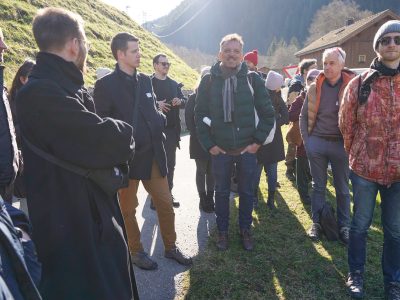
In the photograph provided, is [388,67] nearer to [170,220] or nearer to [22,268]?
[170,220]

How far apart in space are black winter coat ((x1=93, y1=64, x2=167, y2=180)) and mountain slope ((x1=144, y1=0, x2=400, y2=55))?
118384 millimetres

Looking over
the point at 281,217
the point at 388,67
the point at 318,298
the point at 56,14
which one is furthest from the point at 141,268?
the point at 388,67

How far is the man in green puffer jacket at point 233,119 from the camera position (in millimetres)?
3871

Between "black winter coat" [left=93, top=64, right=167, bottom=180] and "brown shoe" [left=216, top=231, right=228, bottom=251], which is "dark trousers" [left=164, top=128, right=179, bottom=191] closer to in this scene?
"brown shoe" [left=216, top=231, right=228, bottom=251]

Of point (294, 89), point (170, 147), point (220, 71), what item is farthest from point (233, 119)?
point (294, 89)

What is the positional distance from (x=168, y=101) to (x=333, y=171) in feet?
8.53

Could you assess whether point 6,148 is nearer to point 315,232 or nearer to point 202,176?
point 202,176

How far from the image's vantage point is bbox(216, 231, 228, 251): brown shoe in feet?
13.4

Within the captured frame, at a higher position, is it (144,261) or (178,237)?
(144,261)

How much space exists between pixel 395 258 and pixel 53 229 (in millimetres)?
2772

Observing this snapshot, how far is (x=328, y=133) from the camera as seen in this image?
4.14 metres

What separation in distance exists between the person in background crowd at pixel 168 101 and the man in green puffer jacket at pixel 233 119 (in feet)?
4.72

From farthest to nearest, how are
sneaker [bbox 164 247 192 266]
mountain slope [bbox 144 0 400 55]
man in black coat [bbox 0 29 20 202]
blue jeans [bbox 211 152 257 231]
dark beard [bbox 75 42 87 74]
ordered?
mountain slope [bbox 144 0 400 55] → blue jeans [bbox 211 152 257 231] → sneaker [bbox 164 247 192 266] → man in black coat [bbox 0 29 20 202] → dark beard [bbox 75 42 87 74]

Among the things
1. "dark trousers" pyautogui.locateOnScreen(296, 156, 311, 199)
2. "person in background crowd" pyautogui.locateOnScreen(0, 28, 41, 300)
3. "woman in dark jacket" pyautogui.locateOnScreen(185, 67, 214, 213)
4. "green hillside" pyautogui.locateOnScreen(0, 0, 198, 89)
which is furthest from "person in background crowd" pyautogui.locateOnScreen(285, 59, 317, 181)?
"green hillside" pyautogui.locateOnScreen(0, 0, 198, 89)
